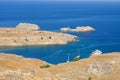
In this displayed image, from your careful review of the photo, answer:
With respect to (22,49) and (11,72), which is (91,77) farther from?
(22,49)

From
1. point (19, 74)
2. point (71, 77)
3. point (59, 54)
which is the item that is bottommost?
point (19, 74)

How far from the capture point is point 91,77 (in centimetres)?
5712

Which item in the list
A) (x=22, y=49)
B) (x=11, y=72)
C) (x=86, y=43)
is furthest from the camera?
(x=86, y=43)

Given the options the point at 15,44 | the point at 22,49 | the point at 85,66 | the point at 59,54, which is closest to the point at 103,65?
the point at 85,66

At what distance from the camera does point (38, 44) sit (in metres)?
192

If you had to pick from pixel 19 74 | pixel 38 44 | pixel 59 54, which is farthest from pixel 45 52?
pixel 19 74

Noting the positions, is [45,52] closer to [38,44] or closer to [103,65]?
[38,44]

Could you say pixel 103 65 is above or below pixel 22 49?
below

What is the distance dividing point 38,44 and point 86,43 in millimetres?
24413

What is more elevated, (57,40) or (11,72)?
(57,40)

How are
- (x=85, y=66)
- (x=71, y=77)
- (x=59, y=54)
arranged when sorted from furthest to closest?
1. (x=59, y=54)
2. (x=85, y=66)
3. (x=71, y=77)

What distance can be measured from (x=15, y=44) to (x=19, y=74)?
5842 inches

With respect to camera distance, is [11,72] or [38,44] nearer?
[11,72]

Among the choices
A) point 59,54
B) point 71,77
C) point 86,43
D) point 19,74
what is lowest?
point 19,74
